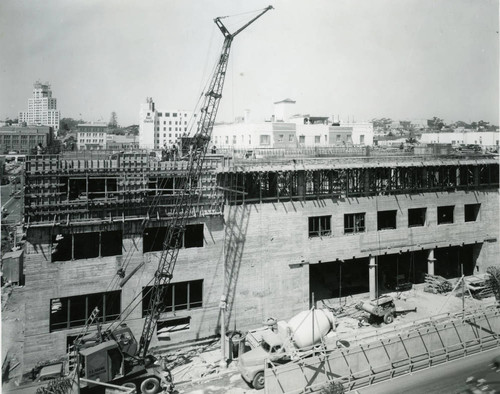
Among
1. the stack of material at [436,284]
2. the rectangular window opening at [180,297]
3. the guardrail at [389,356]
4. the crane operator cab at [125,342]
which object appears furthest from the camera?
the stack of material at [436,284]

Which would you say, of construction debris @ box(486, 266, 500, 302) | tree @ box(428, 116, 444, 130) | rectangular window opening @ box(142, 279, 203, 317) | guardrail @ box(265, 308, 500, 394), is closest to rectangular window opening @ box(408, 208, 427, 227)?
construction debris @ box(486, 266, 500, 302)

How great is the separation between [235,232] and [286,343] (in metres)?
10.8

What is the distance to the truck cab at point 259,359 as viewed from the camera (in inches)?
991

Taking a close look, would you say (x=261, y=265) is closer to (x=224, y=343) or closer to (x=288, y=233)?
(x=288, y=233)

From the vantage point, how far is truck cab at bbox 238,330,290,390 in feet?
82.6

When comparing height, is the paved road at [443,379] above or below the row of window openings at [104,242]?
below

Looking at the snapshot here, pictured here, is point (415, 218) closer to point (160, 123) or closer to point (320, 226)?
point (320, 226)

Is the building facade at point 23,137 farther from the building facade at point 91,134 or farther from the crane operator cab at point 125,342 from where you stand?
the building facade at point 91,134

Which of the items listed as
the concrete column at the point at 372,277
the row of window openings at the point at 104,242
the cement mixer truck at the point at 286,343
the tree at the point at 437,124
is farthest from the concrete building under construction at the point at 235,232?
the tree at the point at 437,124

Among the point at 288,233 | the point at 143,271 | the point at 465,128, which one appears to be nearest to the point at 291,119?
the point at 465,128

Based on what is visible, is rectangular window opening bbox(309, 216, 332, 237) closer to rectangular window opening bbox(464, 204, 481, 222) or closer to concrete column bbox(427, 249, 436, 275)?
concrete column bbox(427, 249, 436, 275)

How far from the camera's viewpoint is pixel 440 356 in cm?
2659

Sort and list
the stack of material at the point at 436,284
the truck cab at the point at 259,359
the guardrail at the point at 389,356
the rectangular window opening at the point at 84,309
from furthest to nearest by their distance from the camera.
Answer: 1. the stack of material at the point at 436,284
2. the rectangular window opening at the point at 84,309
3. the truck cab at the point at 259,359
4. the guardrail at the point at 389,356

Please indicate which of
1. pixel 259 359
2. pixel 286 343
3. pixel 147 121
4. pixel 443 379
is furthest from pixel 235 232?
pixel 147 121
